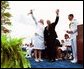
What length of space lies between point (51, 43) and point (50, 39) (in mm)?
118

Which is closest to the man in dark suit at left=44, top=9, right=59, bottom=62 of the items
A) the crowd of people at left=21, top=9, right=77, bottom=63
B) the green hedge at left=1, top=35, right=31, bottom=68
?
the crowd of people at left=21, top=9, right=77, bottom=63

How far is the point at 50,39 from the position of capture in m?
8.07

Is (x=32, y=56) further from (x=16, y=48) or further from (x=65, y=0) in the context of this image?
(x=16, y=48)

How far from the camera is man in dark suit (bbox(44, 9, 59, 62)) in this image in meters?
7.93

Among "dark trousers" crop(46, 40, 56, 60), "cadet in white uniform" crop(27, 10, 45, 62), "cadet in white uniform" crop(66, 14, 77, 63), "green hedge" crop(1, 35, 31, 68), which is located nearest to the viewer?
"green hedge" crop(1, 35, 31, 68)

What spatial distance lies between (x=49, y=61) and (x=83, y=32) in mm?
1102

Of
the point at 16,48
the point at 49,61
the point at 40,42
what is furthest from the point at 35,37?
the point at 16,48

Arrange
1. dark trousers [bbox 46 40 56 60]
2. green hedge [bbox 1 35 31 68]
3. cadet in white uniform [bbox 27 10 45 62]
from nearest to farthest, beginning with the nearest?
green hedge [bbox 1 35 31 68], cadet in white uniform [bbox 27 10 45 62], dark trousers [bbox 46 40 56 60]

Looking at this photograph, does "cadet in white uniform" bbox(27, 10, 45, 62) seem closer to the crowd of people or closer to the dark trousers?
the crowd of people

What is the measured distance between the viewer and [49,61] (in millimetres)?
7992

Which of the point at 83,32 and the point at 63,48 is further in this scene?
the point at 63,48

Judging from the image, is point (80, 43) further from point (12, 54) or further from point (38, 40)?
point (12, 54)

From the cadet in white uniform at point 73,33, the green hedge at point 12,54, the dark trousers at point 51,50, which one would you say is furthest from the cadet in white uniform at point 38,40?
the green hedge at point 12,54

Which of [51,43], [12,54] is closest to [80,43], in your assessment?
[51,43]
